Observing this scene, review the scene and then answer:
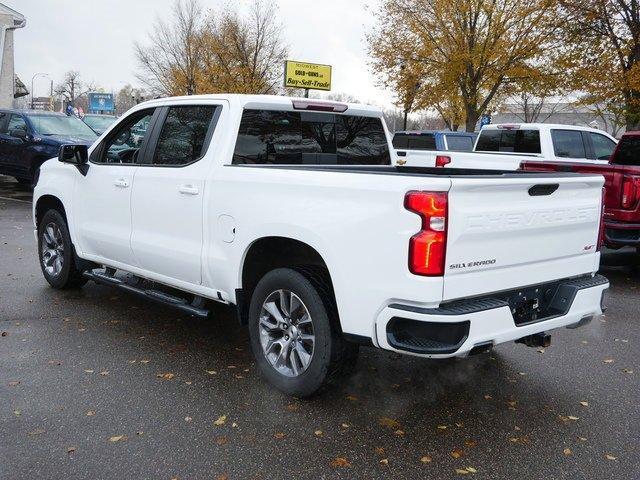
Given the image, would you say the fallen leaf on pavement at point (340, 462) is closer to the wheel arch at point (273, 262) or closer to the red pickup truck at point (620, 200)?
the wheel arch at point (273, 262)

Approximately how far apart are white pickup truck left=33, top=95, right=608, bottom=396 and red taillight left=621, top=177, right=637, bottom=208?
3420 millimetres

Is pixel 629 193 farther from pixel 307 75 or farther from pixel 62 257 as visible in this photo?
pixel 307 75

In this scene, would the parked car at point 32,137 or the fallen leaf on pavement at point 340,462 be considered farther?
the parked car at point 32,137

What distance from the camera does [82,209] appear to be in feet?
19.7

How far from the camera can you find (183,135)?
507 cm

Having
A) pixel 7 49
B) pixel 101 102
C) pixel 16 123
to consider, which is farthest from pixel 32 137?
pixel 101 102

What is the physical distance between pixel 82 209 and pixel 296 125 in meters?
2.32

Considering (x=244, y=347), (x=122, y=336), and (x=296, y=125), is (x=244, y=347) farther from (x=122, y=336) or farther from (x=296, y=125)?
(x=296, y=125)

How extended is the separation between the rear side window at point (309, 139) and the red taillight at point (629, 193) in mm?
3560

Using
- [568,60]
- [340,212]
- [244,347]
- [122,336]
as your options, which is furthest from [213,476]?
[568,60]

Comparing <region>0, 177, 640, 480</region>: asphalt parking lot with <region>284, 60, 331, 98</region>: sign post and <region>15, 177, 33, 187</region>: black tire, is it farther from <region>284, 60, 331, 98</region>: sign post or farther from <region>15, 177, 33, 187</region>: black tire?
<region>284, 60, 331, 98</region>: sign post

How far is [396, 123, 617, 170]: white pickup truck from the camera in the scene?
1200cm

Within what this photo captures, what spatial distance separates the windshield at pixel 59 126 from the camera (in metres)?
15.5

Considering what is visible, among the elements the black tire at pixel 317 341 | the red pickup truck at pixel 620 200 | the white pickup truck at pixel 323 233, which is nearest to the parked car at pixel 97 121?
the white pickup truck at pixel 323 233
